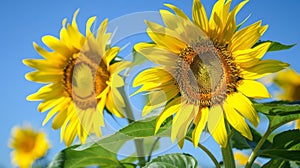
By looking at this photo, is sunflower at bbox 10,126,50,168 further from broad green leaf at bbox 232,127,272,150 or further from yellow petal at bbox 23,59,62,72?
broad green leaf at bbox 232,127,272,150

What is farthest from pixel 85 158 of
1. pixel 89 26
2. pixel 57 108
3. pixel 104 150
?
pixel 89 26

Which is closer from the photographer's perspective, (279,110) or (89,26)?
(279,110)

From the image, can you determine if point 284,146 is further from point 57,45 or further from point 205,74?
point 57,45

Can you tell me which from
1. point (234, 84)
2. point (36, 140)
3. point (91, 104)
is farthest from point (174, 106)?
point (36, 140)

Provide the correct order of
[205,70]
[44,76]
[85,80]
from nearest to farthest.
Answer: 1. [205,70]
2. [85,80]
3. [44,76]

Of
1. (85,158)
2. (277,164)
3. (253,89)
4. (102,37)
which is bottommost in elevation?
(277,164)

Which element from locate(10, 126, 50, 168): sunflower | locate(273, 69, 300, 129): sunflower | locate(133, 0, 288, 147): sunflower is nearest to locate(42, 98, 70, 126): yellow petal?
locate(133, 0, 288, 147): sunflower

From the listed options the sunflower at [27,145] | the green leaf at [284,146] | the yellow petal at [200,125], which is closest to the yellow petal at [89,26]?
the yellow petal at [200,125]
